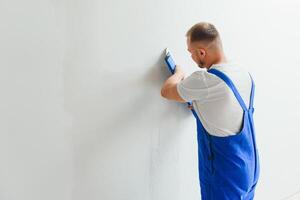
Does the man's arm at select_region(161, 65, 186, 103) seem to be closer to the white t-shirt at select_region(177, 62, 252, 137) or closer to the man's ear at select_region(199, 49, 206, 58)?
the white t-shirt at select_region(177, 62, 252, 137)

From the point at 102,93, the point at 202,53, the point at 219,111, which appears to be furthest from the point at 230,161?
the point at 102,93

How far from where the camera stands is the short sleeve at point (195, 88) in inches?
54.5

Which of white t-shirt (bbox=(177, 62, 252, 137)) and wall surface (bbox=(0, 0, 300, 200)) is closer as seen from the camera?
wall surface (bbox=(0, 0, 300, 200))

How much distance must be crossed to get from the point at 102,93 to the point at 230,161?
1.95 feet

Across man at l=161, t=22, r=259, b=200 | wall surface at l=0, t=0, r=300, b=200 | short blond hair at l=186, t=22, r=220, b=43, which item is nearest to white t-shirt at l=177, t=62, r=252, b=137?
man at l=161, t=22, r=259, b=200

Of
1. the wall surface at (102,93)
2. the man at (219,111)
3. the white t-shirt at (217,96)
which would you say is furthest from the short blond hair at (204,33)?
the wall surface at (102,93)

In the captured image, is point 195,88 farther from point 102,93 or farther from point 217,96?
point 102,93

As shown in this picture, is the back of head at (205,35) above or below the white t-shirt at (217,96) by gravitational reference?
above

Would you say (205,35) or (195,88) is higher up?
(205,35)

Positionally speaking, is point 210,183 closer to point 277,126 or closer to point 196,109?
point 196,109

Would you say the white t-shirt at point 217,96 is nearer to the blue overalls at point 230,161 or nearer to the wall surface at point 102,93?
the blue overalls at point 230,161

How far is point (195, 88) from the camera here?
140cm

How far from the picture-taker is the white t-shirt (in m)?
1.38

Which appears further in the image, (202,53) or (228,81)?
(202,53)
